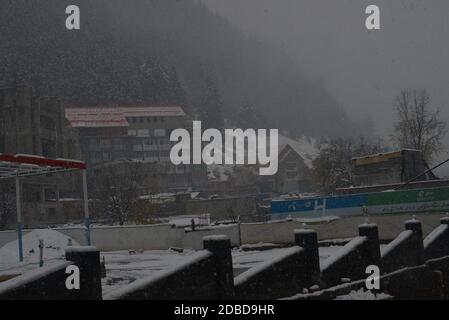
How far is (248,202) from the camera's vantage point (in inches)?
3061

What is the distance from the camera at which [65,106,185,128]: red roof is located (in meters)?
100

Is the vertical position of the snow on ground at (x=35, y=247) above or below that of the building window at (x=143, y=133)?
below

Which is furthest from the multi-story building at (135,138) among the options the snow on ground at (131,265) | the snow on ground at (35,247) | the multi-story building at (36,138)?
the snow on ground at (131,265)

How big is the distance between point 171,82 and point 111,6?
246 feet

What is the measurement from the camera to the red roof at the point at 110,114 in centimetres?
10025

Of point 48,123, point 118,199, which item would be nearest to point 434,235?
point 118,199

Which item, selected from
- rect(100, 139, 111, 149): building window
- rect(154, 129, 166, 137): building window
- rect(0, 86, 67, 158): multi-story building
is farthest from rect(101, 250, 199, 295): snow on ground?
rect(154, 129, 166, 137): building window

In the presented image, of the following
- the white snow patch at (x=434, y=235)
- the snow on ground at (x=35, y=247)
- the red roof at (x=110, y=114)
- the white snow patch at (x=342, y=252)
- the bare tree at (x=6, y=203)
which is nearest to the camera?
the white snow patch at (x=342, y=252)

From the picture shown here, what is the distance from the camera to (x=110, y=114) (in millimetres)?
107062

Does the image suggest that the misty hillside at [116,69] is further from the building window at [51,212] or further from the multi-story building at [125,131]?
the building window at [51,212]
